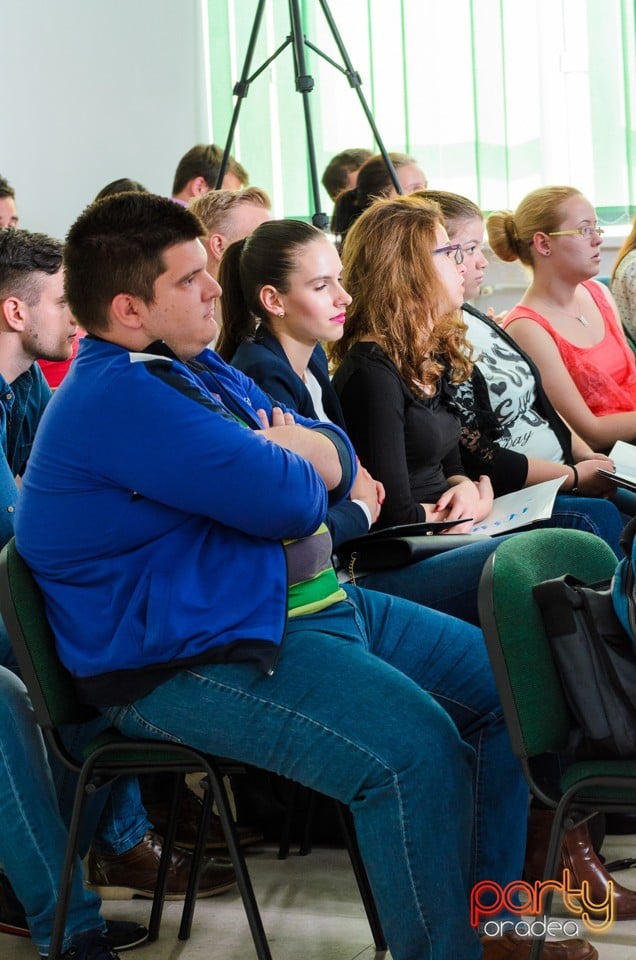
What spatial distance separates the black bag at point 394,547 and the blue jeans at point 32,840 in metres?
0.60

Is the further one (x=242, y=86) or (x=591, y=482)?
(x=242, y=86)

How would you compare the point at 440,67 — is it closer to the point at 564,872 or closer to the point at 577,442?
the point at 577,442

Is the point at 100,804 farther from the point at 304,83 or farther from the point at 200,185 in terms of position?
the point at 200,185

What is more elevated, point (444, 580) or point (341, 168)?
point (341, 168)

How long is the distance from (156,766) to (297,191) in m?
3.62

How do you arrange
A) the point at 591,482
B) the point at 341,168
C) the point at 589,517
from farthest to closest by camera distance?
the point at 341,168 < the point at 591,482 < the point at 589,517

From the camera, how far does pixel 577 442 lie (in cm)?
275

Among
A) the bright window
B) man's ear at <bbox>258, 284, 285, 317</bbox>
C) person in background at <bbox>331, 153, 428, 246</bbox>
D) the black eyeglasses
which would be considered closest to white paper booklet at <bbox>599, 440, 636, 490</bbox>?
the black eyeglasses

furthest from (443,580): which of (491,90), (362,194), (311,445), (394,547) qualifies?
(491,90)

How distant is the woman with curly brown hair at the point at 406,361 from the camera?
2166 mm

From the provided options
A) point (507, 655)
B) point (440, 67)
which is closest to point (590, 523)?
point (507, 655)

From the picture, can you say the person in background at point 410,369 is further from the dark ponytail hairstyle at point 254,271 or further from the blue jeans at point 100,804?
the blue jeans at point 100,804

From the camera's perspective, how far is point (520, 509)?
7.38 ft

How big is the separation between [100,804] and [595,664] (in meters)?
0.89
